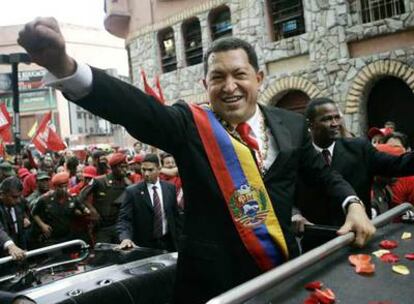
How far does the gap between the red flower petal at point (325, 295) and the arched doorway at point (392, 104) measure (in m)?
9.53

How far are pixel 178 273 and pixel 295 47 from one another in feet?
33.8

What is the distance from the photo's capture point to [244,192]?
1695 mm

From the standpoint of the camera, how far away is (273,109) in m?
2.00

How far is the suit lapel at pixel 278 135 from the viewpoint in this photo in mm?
1792

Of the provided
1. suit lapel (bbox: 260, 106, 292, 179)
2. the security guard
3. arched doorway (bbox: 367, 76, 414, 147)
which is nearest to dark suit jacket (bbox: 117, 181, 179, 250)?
the security guard

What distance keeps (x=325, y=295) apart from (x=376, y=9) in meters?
10.1

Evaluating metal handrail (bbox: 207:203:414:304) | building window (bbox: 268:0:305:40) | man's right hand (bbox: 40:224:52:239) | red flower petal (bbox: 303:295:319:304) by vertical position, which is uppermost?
building window (bbox: 268:0:305:40)

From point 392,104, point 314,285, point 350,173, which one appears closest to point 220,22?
point 392,104

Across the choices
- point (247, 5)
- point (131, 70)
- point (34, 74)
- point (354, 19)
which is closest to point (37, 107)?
point (34, 74)

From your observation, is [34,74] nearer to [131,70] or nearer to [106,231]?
[131,70]

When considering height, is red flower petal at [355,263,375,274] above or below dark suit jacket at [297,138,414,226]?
below

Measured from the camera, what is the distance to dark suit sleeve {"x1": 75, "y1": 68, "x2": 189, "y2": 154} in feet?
4.40

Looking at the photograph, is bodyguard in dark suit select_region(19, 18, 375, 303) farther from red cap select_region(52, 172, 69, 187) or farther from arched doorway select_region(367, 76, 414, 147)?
arched doorway select_region(367, 76, 414, 147)

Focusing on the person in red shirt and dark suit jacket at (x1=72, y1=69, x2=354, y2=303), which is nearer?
dark suit jacket at (x1=72, y1=69, x2=354, y2=303)
